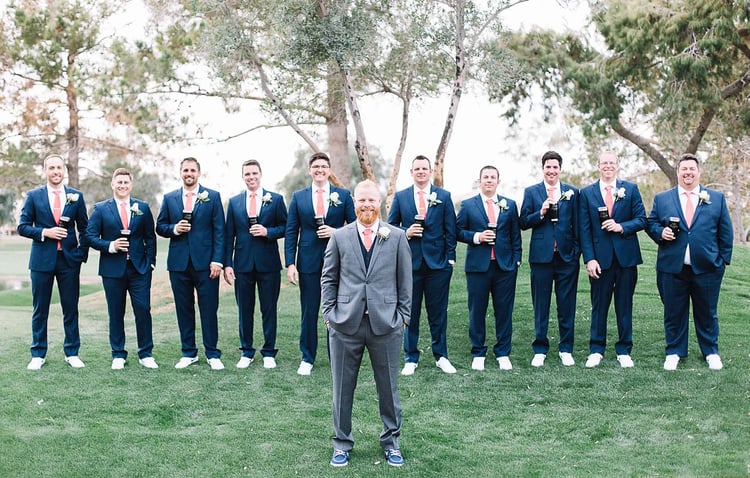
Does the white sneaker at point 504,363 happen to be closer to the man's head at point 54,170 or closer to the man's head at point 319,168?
the man's head at point 319,168

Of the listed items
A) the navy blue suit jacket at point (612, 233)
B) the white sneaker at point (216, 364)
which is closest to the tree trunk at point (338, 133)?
the white sneaker at point (216, 364)

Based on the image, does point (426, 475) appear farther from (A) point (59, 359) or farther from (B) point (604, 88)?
(B) point (604, 88)

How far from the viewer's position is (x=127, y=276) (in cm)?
815

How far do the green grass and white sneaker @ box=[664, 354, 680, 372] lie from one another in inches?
4.8

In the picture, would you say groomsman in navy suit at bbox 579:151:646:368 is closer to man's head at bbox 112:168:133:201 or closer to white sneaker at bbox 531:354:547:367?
white sneaker at bbox 531:354:547:367

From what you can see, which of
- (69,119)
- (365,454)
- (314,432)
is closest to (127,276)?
(314,432)

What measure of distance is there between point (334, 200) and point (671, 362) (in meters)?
3.63

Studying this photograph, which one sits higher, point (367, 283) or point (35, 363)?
point (367, 283)

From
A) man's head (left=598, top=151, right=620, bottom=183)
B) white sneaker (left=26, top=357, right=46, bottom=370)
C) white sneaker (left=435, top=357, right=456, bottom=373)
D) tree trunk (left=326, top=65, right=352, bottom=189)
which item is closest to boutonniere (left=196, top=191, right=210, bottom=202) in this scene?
white sneaker (left=26, top=357, right=46, bottom=370)

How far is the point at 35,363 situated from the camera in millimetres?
8188

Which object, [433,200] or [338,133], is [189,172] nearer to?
[433,200]

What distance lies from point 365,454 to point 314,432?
663 millimetres

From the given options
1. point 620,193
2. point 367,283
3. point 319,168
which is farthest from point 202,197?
point 620,193

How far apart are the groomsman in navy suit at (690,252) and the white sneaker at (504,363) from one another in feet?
4.93
